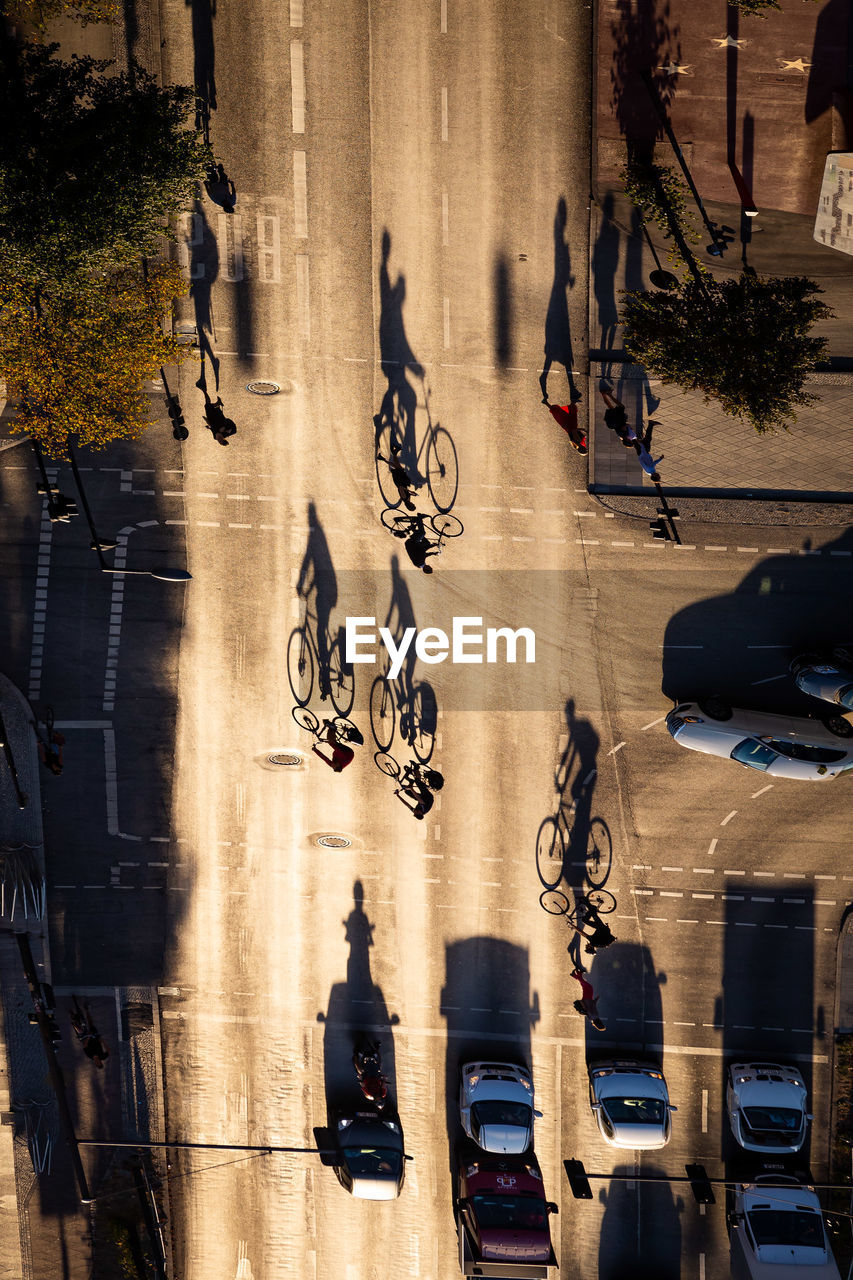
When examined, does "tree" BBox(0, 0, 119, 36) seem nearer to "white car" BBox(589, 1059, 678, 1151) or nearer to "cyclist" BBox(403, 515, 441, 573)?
"cyclist" BBox(403, 515, 441, 573)

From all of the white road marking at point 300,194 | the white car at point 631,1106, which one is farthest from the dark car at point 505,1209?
the white road marking at point 300,194

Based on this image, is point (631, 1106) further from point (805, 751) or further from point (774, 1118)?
point (805, 751)

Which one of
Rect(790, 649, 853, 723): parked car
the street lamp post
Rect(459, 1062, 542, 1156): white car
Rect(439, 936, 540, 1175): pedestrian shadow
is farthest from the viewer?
Rect(439, 936, 540, 1175): pedestrian shadow

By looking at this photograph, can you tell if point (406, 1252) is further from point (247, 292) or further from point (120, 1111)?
point (247, 292)

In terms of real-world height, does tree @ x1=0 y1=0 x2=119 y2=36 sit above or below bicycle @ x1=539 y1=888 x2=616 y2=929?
above

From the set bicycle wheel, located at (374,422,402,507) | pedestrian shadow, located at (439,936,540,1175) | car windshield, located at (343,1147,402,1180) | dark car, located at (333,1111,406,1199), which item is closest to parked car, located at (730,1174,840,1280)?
pedestrian shadow, located at (439,936,540,1175)

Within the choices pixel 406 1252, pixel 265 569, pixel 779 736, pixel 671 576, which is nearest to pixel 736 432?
pixel 671 576

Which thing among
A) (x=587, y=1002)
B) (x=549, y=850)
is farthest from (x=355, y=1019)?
(x=549, y=850)
